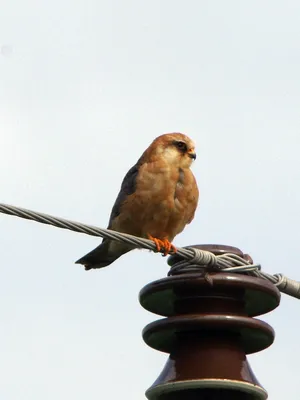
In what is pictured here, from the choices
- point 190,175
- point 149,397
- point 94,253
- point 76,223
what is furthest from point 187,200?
point 149,397

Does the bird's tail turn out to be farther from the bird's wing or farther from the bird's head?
the bird's head

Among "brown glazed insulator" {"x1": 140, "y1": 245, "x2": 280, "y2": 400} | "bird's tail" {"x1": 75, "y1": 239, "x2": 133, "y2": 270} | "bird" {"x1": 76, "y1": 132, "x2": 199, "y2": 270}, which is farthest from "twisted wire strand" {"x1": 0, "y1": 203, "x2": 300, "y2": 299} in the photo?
"bird's tail" {"x1": 75, "y1": 239, "x2": 133, "y2": 270}

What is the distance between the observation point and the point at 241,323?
4.57m

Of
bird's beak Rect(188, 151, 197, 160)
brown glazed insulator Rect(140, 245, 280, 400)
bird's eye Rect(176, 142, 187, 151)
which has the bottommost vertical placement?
brown glazed insulator Rect(140, 245, 280, 400)

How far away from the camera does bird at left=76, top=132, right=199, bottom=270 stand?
783 centimetres

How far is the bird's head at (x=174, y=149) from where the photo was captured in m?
8.10

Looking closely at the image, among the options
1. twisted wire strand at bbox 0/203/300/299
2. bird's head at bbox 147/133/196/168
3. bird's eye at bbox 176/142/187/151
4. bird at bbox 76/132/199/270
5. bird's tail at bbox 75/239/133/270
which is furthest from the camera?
bird's tail at bbox 75/239/133/270

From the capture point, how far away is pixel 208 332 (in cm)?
460

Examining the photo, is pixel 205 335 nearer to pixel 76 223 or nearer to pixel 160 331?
pixel 160 331

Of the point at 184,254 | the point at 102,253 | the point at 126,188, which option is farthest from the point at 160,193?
the point at 184,254

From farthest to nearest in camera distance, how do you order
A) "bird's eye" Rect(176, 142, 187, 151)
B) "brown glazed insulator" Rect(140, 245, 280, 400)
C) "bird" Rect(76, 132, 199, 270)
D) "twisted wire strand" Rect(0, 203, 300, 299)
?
"bird's eye" Rect(176, 142, 187, 151), "bird" Rect(76, 132, 199, 270), "twisted wire strand" Rect(0, 203, 300, 299), "brown glazed insulator" Rect(140, 245, 280, 400)

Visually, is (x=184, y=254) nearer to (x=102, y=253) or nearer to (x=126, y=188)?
(x=126, y=188)

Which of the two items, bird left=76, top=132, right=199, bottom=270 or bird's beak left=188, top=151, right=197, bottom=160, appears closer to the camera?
bird left=76, top=132, right=199, bottom=270

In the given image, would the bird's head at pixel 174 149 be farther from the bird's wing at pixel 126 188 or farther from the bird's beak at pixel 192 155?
the bird's wing at pixel 126 188
